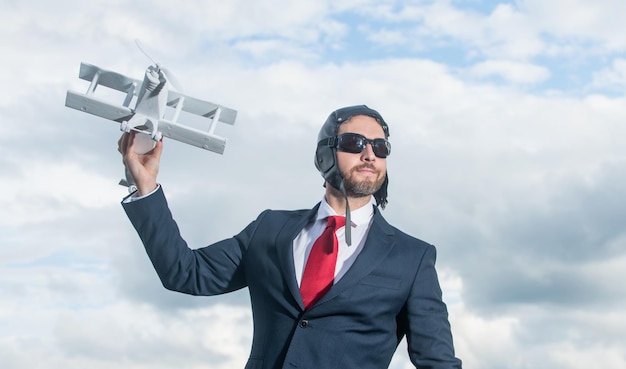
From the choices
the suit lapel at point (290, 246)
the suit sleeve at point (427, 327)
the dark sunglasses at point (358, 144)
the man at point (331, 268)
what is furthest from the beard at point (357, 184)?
the suit sleeve at point (427, 327)

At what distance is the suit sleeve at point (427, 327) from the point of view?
793cm

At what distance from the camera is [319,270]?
800 centimetres

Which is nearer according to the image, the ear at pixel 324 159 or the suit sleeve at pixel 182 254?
the suit sleeve at pixel 182 254

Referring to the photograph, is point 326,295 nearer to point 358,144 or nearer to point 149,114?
point 358,144

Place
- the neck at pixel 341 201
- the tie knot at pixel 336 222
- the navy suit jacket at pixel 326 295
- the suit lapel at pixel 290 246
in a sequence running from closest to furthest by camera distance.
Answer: the navy suit jacket at pixel 326 295 < the suit lapel at pixel 290 246 < the tie knot at pixel 336 222 < the neck at pixel 341 201

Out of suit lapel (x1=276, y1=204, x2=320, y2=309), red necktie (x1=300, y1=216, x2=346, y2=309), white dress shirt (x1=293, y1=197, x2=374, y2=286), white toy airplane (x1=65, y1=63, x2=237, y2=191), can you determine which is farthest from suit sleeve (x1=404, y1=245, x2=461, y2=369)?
white toy airplane (x1=65, y1=63, x2=237, y2=191)

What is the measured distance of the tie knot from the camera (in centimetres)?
829

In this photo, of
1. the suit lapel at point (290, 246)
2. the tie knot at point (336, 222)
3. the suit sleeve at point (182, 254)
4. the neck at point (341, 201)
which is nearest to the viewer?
the suit lapel at point (290, 246)

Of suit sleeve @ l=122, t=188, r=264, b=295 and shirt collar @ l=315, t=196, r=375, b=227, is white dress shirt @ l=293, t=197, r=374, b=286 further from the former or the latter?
suit sleeve @ l=122, t=188, r=264, b=295

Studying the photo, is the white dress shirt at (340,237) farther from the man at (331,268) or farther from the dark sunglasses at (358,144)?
the dark sunglasses at (358,144)

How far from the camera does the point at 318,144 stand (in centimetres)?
879

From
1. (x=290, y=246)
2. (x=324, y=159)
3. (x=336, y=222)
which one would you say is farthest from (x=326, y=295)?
(x=324, y=159)

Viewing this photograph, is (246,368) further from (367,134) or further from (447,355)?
(367,134)

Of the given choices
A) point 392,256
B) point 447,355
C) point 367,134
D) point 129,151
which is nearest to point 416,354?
point 447,355
